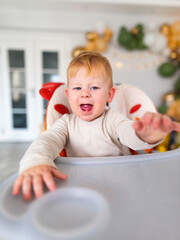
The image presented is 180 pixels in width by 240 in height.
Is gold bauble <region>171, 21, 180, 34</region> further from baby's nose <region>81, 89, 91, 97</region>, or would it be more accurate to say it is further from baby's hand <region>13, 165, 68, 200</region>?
baby's hand <region>13, 165, 68, 200</region>

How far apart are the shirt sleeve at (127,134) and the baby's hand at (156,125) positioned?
0.20 feet

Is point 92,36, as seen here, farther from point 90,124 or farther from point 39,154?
point 39,154

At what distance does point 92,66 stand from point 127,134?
29cm

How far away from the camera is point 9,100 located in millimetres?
3162

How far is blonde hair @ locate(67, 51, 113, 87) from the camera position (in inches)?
25.1

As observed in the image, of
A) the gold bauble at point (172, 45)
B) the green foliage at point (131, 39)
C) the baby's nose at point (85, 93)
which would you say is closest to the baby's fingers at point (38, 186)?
the baby's nose at point (85, 93)

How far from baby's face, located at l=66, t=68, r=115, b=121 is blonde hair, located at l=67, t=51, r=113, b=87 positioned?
0.05ft

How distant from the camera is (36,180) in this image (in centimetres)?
31

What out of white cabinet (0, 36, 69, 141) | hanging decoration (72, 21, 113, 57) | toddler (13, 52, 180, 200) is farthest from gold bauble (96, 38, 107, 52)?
toddler (13, 52, 180, 200)

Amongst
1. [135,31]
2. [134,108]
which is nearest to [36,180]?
[134,108]

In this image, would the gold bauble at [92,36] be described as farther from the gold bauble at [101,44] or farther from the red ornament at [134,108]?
the red ornament at [134,108]

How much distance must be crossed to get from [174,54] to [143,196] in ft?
10.9

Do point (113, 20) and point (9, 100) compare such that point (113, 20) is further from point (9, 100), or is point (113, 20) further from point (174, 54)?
point (9, 100)

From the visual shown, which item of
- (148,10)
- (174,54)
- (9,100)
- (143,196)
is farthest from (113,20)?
(143,196)
